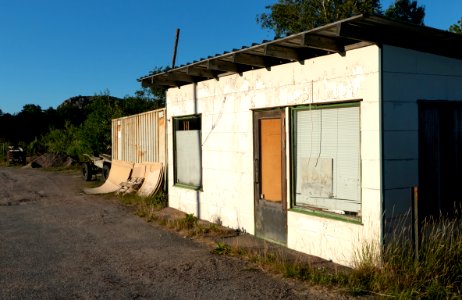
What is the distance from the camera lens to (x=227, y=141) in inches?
361

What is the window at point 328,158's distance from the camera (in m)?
6.41

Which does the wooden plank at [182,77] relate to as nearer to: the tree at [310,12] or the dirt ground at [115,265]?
the dirt ground at [115,265]

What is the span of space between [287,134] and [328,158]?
0.91 m

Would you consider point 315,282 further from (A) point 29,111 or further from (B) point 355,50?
(A) point 29,111

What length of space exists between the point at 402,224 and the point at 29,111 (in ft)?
136

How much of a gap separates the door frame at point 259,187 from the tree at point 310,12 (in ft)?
66.3

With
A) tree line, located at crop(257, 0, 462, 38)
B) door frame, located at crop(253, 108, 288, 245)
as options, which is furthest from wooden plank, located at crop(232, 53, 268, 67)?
tree line, located at crop(257, 0, 462, 38)

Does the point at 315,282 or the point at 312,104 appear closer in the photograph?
the point at 315,282

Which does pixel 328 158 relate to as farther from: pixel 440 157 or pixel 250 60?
pixel 250 60

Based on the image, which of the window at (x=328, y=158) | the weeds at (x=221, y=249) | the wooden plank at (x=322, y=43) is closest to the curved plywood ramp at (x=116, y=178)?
the weeds at (x=221, y=249)

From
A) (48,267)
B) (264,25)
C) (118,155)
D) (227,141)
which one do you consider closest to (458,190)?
(227,141)

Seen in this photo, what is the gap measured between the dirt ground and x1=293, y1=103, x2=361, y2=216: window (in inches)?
54.5

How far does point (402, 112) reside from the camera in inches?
240

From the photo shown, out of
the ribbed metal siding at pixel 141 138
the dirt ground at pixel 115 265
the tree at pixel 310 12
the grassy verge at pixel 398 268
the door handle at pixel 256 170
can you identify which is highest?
the tree at pixel 310 12
